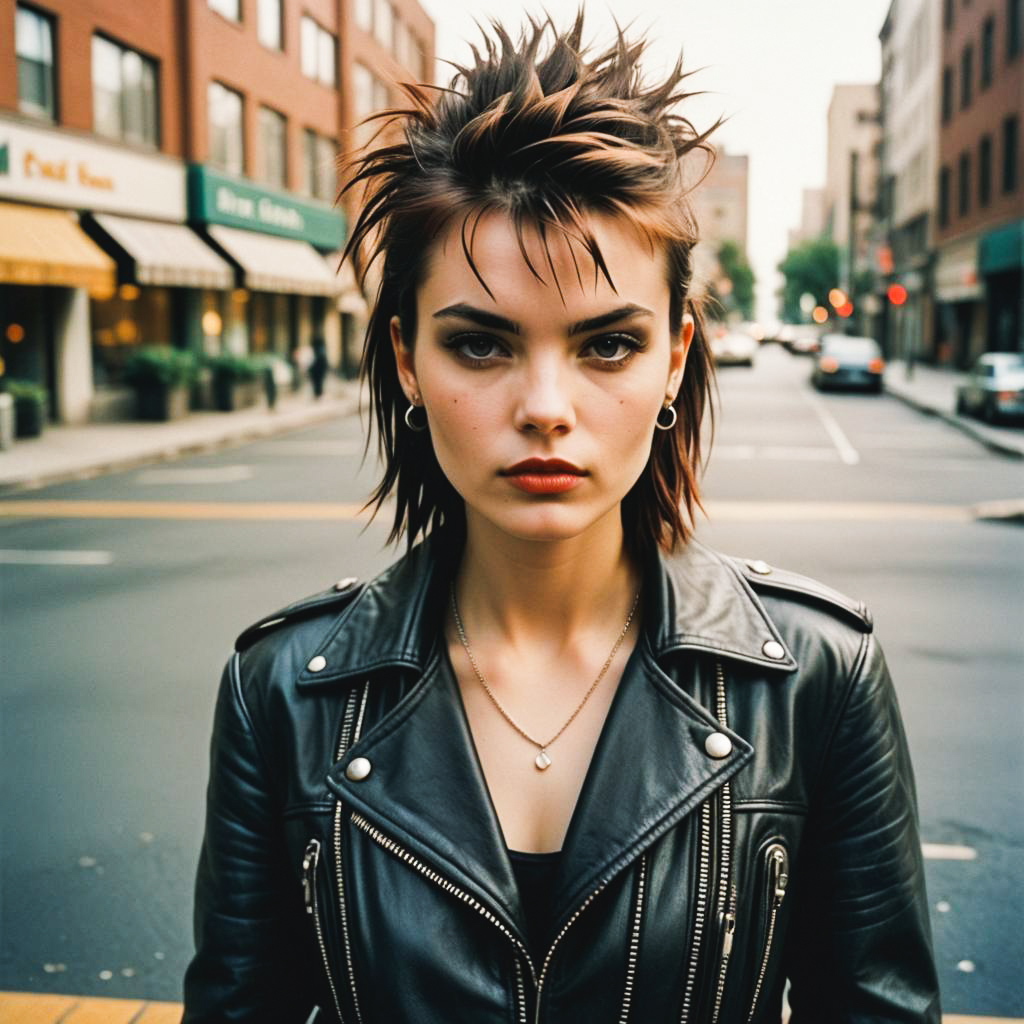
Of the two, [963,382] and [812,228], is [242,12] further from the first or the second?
[812,228]

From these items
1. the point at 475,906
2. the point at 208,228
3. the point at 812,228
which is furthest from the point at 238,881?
the point at 812,228

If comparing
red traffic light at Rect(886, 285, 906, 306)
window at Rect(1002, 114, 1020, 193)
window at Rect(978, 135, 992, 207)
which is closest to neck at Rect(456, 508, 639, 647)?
window at Rect(1002, 114, 1020, 193)

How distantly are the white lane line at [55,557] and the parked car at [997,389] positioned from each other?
1705 centimetres

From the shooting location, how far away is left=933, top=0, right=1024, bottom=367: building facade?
34688mm

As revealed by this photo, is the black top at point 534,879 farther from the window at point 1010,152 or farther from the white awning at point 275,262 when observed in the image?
the window at point 1010,152

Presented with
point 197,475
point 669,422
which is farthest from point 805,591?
point 197,475

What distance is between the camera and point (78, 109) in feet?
73.6

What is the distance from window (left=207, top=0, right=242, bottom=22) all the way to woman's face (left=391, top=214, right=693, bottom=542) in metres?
29.2

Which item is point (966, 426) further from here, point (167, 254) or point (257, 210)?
point (257, 210)

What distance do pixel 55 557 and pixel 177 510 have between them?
108 inches

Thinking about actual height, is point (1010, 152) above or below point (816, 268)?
below

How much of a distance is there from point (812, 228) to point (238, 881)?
7413 inches

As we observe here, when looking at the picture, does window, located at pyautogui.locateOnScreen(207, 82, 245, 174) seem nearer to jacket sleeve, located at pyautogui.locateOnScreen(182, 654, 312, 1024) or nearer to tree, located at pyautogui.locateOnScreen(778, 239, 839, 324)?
jacket sleeve, located at pyautogui.locateOnScreen(182, 654, 312, 1024)

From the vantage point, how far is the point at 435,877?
62.9 inches
